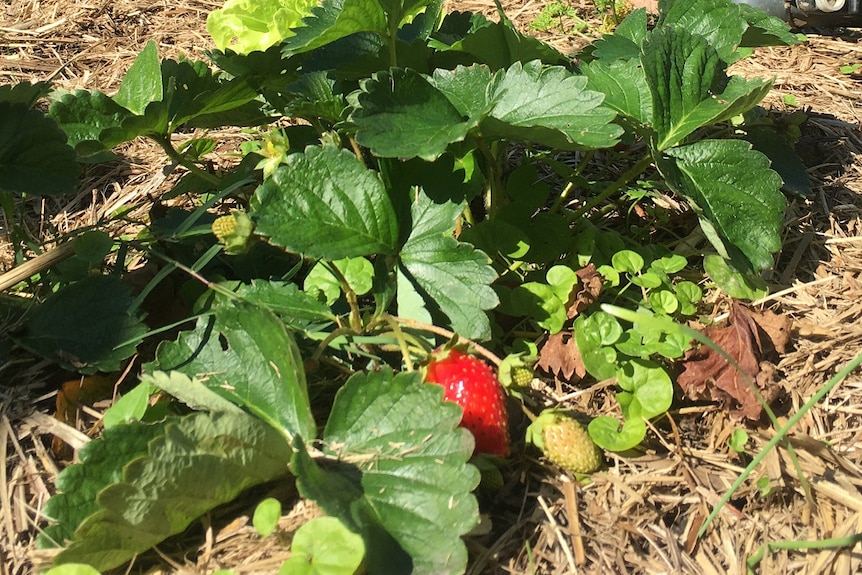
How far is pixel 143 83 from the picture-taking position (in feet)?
4.91

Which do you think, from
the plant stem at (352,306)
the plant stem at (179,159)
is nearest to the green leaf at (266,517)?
the plant stem at (352,306)

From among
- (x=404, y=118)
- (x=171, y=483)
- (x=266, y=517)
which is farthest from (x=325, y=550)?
(x=404, y=118)

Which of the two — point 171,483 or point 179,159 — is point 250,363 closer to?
point 171,483

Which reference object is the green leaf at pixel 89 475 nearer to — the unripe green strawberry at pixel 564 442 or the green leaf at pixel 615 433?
the unripe green strawberry at pixel 564 442

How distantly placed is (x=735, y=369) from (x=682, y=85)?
0.53 m

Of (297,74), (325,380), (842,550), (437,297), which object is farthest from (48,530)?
(842,550)

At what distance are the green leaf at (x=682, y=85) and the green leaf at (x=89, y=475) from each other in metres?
1.01

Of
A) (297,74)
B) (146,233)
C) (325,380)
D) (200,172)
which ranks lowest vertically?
(325,380)

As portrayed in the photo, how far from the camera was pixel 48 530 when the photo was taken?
1.03 m

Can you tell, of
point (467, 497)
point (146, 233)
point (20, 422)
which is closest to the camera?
point (467, 497)

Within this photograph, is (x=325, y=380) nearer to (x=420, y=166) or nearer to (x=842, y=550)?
(x=420, y=166)

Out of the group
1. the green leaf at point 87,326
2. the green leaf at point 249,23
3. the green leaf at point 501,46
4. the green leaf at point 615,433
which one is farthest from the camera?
the green leaf at point 249,23

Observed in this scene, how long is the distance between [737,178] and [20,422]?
133 cm

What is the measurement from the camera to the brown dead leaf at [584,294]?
1.39 metres
